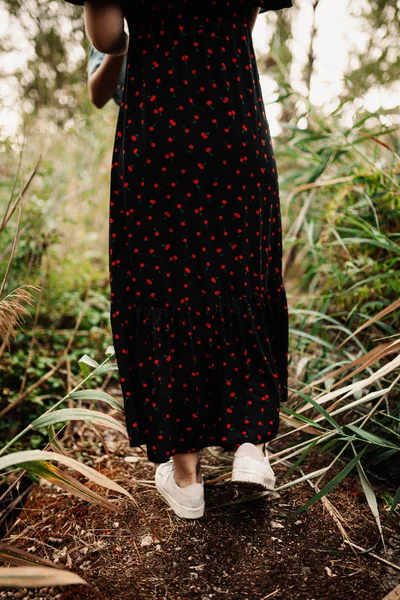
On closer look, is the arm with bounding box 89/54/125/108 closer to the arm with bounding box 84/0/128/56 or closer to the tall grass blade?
→ the arm with bounding box 84/0/128/56

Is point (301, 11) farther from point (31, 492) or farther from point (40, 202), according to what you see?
point (31, 492)

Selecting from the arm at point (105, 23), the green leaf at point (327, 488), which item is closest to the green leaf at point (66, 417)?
the green leaf at point (327, 488)

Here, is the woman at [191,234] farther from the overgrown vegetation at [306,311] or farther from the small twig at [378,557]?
the small twig at [378,557]

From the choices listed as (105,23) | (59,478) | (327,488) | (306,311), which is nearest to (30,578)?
(59,478)

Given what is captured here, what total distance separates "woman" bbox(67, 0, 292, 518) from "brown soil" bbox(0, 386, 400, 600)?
10 cm

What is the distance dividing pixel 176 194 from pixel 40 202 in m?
1.34

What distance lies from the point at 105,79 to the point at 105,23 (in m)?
0.23

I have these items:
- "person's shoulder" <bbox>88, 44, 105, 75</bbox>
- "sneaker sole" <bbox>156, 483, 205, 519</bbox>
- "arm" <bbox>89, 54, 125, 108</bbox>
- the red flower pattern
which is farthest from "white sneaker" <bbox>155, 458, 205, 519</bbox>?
"person's shoulder" <bbox>88, 44, 105, 75</bbox>

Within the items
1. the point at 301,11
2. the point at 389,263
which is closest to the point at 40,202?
the point at 389,263

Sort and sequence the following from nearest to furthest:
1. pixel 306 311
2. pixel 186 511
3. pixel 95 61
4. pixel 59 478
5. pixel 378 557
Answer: pixel 59 478 < pixel 378 557 < pixel 186 511 < pixel 95 61 < pixel 306 311

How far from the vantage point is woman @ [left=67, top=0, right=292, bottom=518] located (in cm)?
109

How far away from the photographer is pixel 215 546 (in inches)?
43.9

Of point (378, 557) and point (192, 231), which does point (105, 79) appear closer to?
point (192, 231)

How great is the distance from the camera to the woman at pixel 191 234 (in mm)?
1087
